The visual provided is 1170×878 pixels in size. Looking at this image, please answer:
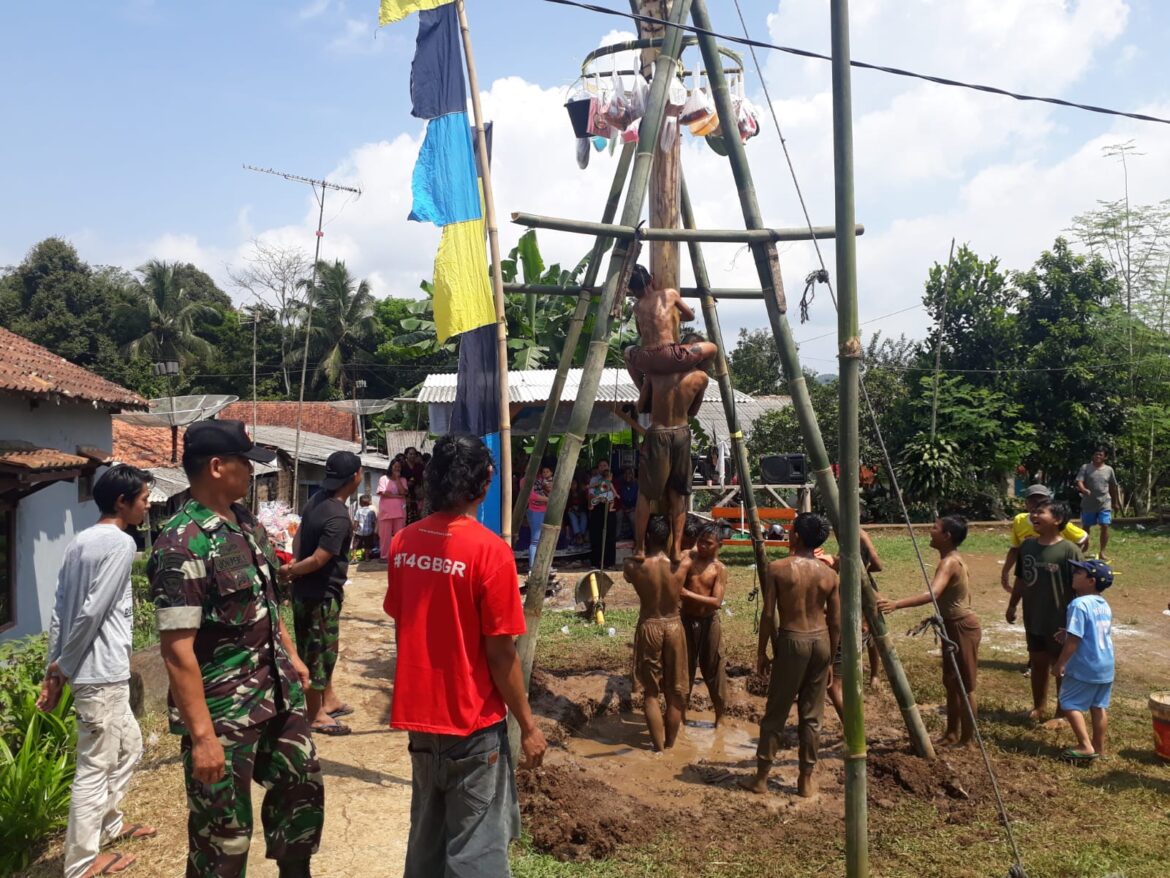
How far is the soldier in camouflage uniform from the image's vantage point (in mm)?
2914

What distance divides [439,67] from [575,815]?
5013 millimetres

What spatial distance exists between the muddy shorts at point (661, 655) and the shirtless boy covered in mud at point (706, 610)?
33 centimetres

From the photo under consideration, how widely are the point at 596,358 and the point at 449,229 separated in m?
1.43

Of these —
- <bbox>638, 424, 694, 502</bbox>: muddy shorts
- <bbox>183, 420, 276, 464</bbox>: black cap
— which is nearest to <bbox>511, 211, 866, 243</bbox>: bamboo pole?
<bbox>638, 424, 694, 502</bbox>: muddy shorts

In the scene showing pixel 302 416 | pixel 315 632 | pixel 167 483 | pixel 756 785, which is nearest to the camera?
pixel 756 785

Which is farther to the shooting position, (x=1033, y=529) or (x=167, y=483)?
(x=167, y=483)

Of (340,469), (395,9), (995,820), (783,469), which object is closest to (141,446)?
(783,469)

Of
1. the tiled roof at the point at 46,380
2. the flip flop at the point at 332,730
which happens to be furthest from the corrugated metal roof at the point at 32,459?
the flip flop at the point at 332,730

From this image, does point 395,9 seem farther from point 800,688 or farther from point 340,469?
point 800,688

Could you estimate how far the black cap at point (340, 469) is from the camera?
18.2 ft

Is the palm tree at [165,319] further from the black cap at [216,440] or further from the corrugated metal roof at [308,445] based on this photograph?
the black cap at [216,440]

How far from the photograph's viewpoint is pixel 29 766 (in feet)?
14.7

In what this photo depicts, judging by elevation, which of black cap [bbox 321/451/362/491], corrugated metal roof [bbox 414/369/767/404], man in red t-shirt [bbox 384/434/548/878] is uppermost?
corrugated metal roof [bbox 414/369/767/404]

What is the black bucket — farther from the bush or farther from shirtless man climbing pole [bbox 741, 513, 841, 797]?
the bush
